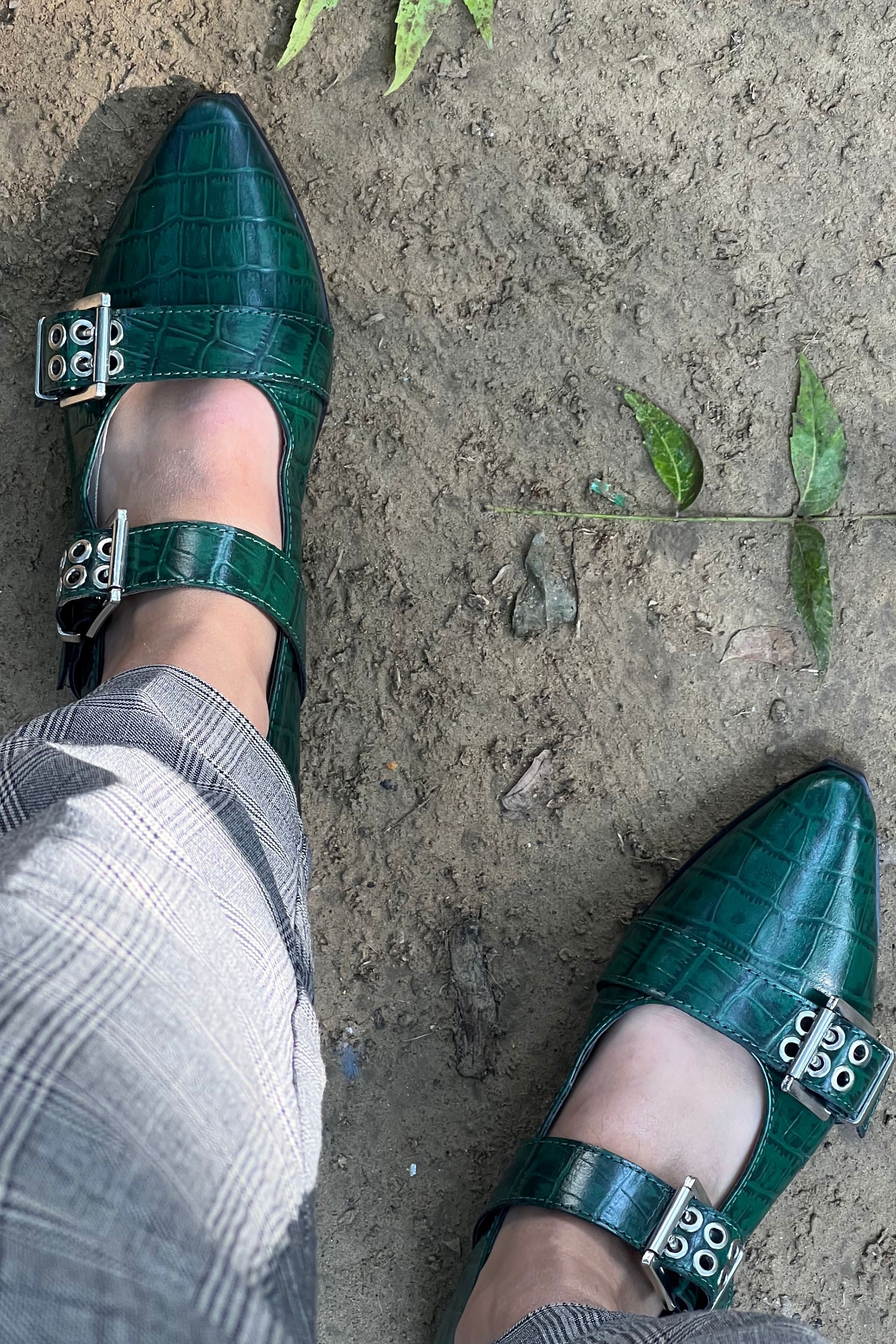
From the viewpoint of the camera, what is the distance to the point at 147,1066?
603 mm

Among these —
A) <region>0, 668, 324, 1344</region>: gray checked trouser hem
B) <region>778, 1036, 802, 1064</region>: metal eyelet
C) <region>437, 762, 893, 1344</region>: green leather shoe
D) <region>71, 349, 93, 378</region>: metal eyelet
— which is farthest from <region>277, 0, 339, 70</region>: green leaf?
<region>778, 1036, 802, 1064</region>: metal eyelet

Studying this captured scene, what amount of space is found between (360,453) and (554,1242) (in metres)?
1.06

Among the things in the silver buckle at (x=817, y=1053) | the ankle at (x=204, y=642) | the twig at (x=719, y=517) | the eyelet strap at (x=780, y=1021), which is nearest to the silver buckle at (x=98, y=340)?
the ankle at (x=204, y=642)

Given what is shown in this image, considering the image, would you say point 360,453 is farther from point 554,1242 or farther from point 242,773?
point 554,1242

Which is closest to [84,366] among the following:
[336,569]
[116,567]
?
[116,567]

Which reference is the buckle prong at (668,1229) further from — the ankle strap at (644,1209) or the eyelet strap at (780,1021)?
the eyelet strap at (780,1021)

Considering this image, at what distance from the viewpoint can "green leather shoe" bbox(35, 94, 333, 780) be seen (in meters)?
1.35

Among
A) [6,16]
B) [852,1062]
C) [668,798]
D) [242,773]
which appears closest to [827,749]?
[668,798]

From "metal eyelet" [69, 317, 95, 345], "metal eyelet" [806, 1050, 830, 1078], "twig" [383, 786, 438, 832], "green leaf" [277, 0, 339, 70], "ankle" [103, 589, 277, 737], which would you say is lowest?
"metal eyelet" [806, 1050, 830, 1078]

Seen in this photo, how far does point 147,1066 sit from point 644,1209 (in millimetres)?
873

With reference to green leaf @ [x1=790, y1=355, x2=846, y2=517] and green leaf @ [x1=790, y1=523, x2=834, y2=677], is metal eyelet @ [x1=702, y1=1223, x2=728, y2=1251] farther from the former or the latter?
green leaf @ [x1=790, y1=355, x2=846, y2=517]

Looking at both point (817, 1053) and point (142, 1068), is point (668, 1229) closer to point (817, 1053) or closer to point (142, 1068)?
point (817, 1053)

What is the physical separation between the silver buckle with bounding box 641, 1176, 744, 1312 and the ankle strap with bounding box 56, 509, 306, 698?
0.82m

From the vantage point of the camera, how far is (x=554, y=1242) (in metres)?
1.22
